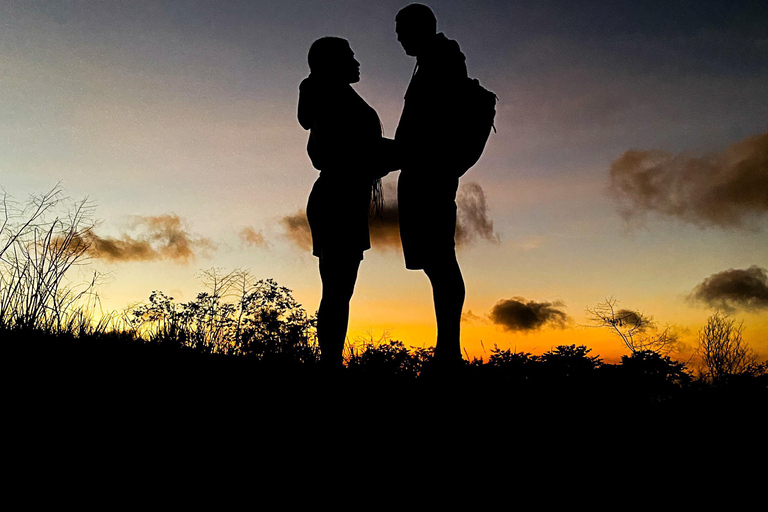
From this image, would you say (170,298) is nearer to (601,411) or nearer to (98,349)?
(98,349)

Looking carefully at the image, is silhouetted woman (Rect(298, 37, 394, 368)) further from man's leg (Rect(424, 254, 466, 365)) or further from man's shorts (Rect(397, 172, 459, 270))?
man's leg (Rect(424, 254, 466, 365))

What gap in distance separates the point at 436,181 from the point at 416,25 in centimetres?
103

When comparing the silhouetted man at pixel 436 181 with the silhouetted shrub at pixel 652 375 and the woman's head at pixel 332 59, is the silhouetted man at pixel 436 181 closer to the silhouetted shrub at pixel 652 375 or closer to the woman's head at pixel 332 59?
the woman's head at pixel 332 59

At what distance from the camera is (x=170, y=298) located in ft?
32.7

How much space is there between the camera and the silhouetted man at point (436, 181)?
3.33 metres

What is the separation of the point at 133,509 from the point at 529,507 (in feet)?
4.32

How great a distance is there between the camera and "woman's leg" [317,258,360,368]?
3537mm

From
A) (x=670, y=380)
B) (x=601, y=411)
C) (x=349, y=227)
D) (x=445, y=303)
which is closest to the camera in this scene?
(x=601, y=411)

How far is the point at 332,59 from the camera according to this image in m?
3.71

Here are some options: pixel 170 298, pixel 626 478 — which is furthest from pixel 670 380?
pixel 170 298

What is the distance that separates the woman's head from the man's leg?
4.78 feet

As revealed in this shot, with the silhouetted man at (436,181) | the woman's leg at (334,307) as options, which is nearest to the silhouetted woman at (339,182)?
the woman's leg at (334,307)

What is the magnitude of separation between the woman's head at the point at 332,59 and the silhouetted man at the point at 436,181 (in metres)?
0.53

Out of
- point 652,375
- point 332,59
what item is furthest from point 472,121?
point 652,375
